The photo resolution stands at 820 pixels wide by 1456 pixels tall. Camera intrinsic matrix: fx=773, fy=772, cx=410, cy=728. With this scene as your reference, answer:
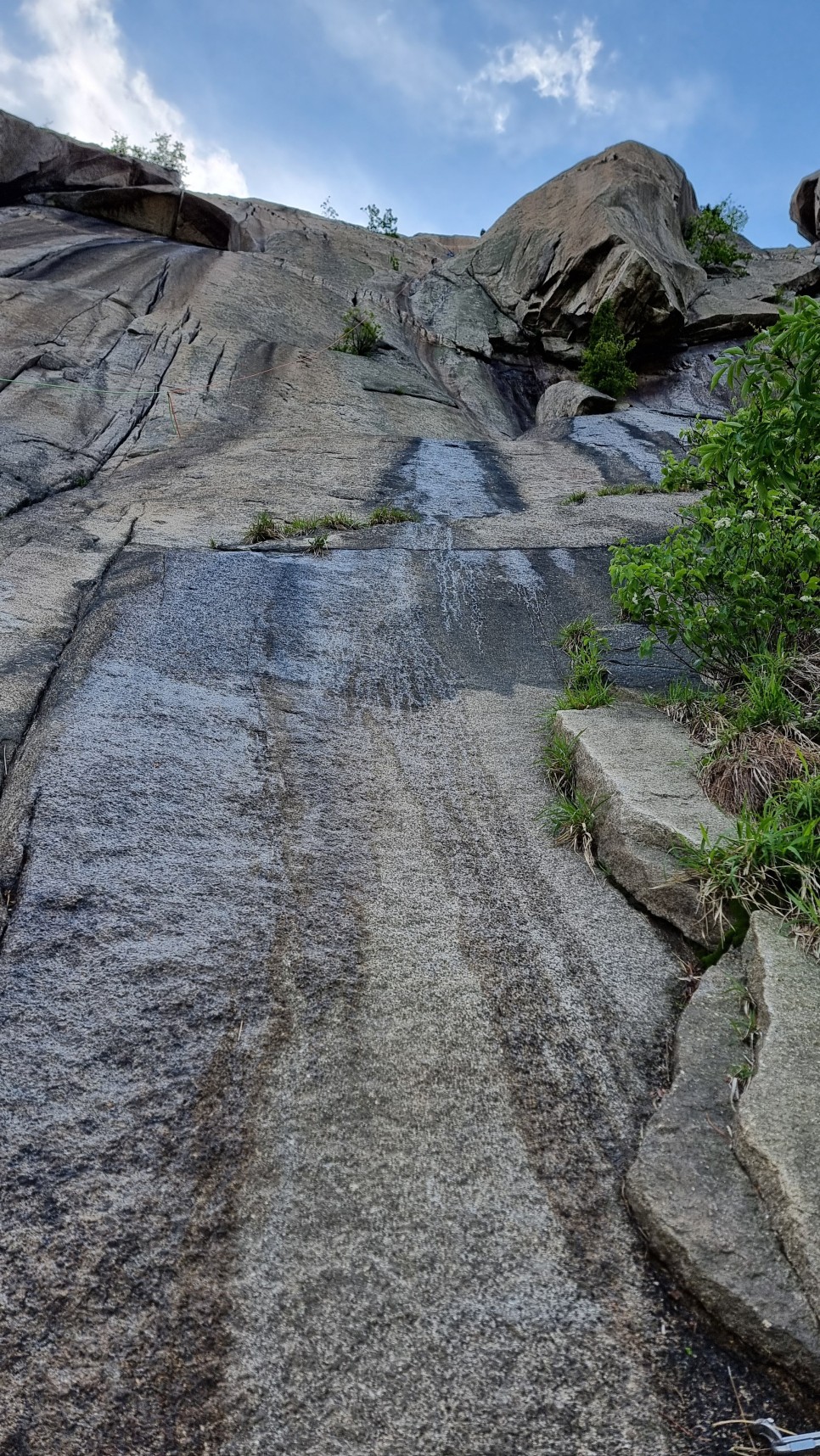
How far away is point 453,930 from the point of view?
148 inches

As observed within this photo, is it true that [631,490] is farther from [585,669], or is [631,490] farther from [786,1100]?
[786,1100]

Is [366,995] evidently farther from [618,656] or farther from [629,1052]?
[618,656]

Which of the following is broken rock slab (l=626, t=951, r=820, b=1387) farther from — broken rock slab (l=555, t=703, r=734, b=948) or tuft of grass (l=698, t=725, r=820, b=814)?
tuft of grass (l=698, t=725, r=820, b=814)

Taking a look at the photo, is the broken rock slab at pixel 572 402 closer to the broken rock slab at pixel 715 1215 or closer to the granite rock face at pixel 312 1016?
the granite rock face at pixel 312 1016

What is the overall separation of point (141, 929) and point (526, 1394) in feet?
7.34

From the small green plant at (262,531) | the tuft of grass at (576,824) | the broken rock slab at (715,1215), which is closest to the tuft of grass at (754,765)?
the tuft of grass at (576,824)

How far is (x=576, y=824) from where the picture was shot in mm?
4387

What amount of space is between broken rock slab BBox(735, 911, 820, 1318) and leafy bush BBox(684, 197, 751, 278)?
23.5 m

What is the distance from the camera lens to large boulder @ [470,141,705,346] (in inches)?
696

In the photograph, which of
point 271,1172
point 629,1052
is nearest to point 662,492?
point 629,1052

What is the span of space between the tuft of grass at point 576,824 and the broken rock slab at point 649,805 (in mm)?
47

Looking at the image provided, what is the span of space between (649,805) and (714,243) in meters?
23.5

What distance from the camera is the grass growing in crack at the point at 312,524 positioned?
316 inches

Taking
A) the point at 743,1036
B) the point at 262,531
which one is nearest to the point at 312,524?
the point at 262,531
